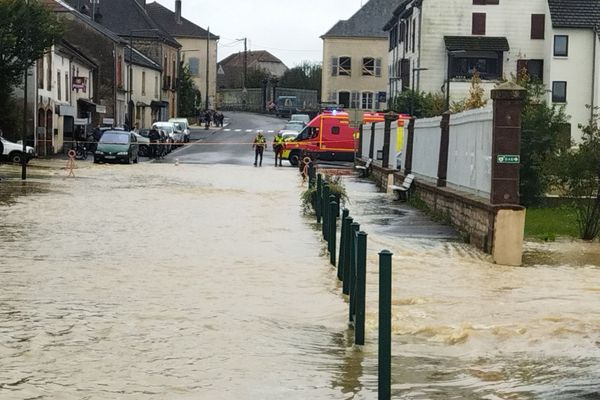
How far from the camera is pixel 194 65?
12975 centimetres

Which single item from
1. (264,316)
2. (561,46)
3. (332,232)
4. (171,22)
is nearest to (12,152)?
(561,46)

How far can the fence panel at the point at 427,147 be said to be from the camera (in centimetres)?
2683

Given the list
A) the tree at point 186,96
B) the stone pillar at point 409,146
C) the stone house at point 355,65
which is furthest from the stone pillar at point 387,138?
the tree at point 186,96

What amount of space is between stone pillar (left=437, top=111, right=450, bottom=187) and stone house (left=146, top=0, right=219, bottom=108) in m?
99.3

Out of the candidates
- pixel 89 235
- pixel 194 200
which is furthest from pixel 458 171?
pixel 194 200

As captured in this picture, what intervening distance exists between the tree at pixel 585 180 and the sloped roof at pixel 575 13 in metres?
44.2

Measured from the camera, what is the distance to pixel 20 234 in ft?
69.1

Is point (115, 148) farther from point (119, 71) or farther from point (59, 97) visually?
point (119, 71)

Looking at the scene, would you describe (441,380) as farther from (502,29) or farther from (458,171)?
(502,29)

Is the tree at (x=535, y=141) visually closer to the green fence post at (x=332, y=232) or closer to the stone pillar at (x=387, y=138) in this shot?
the stone pillar at (x=387, y=138)

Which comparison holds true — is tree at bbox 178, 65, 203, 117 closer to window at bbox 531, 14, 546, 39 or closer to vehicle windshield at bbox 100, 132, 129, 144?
window at bbox 531, 14, 546, 39

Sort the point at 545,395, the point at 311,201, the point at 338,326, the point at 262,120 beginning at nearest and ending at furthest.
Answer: the point at 545,395, the point at 338,326, the point at 311,201, the point at 262,120

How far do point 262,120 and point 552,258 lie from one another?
296ft

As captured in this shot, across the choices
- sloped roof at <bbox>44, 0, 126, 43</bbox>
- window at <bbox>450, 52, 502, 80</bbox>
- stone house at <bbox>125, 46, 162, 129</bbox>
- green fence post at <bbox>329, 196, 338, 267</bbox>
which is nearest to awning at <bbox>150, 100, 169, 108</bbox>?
stone house at <bbox>125, 46, 162, 129</bbox>
